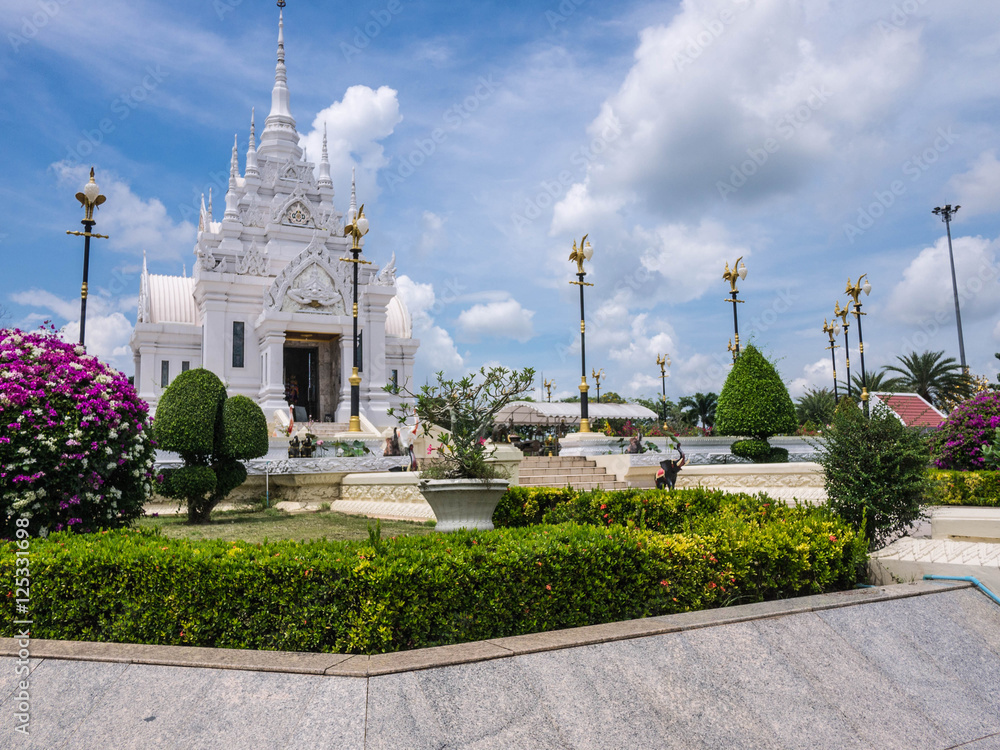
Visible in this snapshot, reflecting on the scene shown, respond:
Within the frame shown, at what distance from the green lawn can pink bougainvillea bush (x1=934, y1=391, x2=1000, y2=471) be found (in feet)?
33.6

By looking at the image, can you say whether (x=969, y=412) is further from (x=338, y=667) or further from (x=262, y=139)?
(x=262, y=139)

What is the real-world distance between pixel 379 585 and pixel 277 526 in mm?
8651

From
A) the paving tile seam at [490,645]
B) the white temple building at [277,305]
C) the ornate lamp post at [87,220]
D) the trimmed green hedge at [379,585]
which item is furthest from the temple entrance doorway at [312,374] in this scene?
the paving tile seam at [490,645]

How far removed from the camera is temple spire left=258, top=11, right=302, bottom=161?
38.2 metres

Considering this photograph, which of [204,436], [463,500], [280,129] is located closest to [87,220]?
[204,436]

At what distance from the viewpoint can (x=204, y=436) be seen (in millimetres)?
13156

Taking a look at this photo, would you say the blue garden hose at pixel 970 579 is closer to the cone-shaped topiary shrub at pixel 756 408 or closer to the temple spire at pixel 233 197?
the cone-shaped topiary shrub at pixel 756 408

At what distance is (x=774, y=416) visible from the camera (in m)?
19.4

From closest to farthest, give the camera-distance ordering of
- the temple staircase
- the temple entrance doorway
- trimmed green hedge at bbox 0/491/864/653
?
1. trimmed green hedge at bbox 0/491/864/653
2. the temple staircase
3. the temple entrance doorway

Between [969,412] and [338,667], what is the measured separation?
14.3 meters

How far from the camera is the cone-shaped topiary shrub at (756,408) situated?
19.4m

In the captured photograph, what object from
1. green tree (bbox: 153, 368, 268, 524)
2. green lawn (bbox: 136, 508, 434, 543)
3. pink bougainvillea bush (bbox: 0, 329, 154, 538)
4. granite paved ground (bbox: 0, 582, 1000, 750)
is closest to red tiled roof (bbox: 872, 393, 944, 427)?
green lawn (bbox: 136, 508, 434, 543)

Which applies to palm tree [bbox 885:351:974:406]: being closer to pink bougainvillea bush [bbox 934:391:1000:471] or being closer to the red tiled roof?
the red tiled roof

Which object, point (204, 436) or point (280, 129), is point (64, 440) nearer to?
point (204, 436)
